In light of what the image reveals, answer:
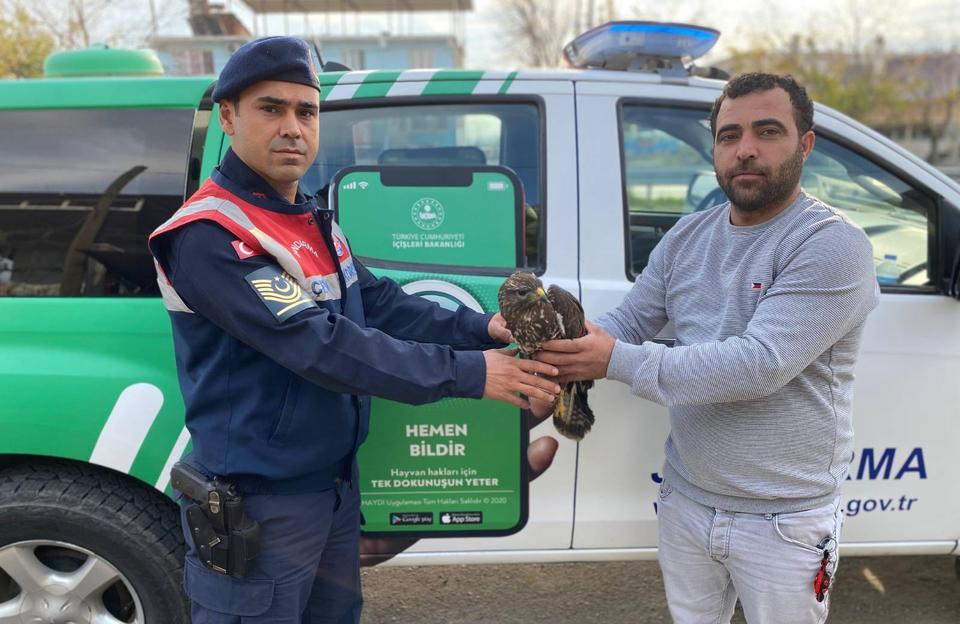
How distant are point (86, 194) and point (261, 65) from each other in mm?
916

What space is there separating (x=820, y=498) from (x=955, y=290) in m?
0.91

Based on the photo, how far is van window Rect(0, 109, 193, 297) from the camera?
199 centimetres

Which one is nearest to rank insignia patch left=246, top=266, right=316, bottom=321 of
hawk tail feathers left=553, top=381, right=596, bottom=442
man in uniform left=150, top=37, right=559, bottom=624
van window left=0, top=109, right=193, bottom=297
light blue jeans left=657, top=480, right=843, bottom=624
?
man in uniform left=150, top=37, right=559, bottom=624

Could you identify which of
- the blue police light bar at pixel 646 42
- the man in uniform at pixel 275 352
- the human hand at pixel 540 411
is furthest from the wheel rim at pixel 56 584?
the blue police light bar at pixel 646 42

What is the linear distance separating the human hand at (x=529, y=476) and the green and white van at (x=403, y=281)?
28 millimetres

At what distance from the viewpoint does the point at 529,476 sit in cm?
213

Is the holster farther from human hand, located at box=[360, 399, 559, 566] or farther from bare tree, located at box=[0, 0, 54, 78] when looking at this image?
bare tree, located at box=[0, 0, 54, 78]

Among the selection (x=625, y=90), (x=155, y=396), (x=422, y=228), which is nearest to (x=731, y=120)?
(x=625, y=90)

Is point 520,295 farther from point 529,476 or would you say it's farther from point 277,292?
point 529,476

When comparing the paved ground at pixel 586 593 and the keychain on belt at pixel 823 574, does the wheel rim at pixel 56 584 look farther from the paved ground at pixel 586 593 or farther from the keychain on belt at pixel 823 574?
the keychain on belt at pixel 823 574

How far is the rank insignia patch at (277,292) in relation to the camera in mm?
1349

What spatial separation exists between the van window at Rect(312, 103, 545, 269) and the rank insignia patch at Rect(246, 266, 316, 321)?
84 cm

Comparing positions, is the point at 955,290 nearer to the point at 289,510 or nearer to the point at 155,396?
the point at 289,510

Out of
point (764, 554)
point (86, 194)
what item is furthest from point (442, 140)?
point (764, 554)
